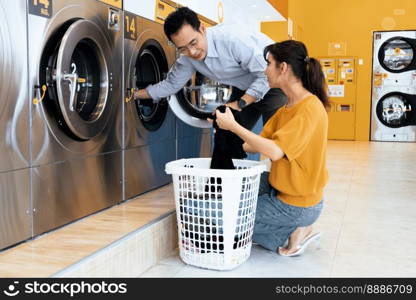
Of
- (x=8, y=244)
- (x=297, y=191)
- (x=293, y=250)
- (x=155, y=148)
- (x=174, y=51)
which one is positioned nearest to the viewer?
(x=8, y=244)

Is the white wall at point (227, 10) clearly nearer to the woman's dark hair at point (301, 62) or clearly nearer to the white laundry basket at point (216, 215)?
the woman's dark hair at point (301, 62)

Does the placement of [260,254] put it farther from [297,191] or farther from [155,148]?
[155,148]

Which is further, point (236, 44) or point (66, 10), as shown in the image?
point (236, 44)

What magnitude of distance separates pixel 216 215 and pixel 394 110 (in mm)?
7051

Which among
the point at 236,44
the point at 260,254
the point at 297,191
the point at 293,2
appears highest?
the point at 293,2

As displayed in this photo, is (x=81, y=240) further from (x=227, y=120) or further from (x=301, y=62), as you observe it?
(x=301, y=62)

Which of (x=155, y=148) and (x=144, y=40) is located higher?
(x=144, y=40)

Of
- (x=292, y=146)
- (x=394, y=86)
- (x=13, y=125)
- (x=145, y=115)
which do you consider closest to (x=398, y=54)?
(x=394, y=86)

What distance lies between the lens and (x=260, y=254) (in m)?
2.44

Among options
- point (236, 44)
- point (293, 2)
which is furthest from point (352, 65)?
point (236, 44)

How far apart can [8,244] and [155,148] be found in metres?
1.40

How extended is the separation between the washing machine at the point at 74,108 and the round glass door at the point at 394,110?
6.64 m

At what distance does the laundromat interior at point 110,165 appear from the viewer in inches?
76.3

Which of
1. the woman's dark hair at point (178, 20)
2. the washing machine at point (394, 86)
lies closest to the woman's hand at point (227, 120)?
the woman's dark hair at point (178, 20)
